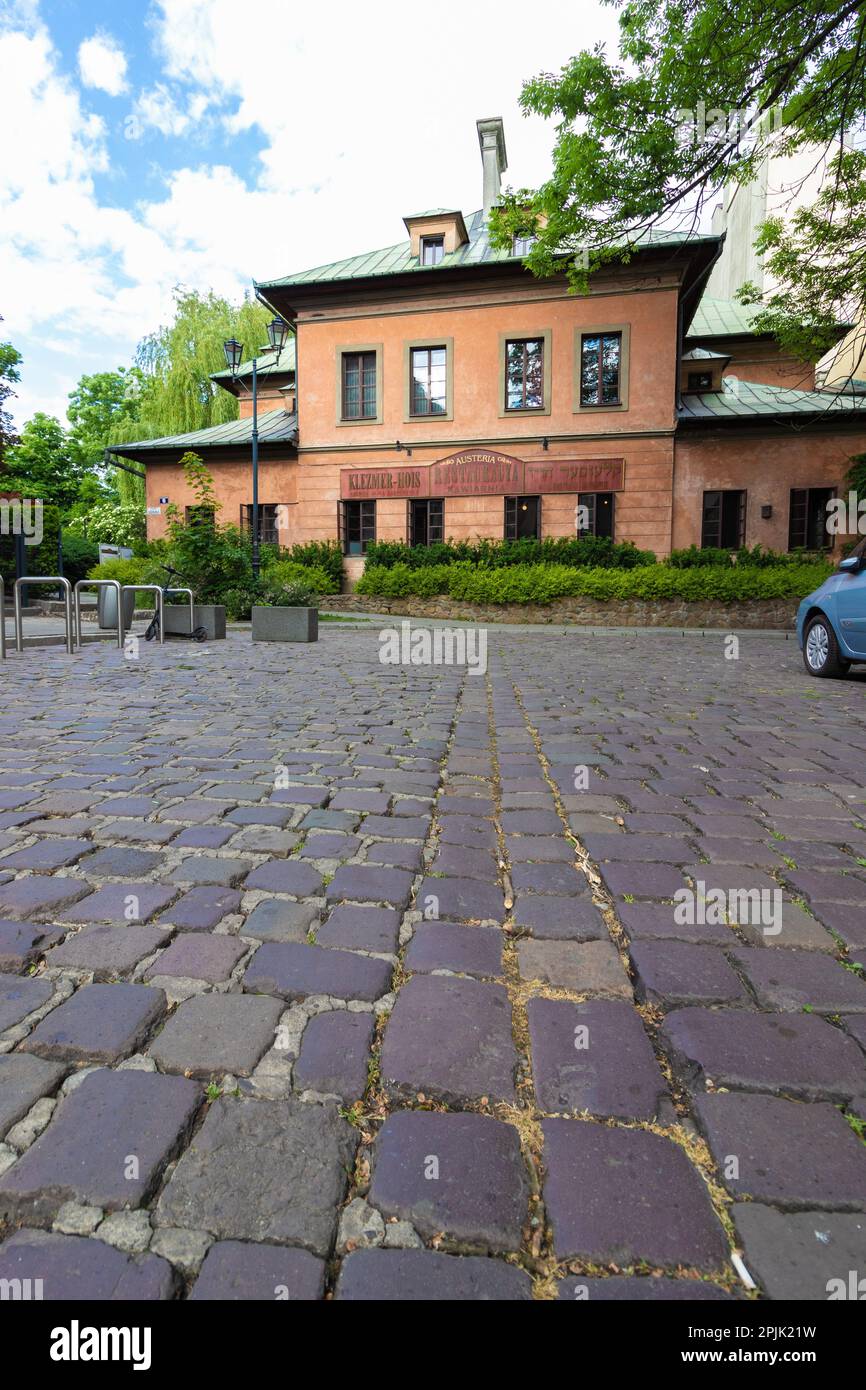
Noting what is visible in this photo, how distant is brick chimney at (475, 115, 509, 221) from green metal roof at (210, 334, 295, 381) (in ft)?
30.0

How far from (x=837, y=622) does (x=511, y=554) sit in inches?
585

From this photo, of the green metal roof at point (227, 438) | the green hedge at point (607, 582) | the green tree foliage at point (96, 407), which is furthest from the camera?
the green tree foliage at point (96, 407)

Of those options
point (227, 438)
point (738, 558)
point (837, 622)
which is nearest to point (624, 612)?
point (738, 558)

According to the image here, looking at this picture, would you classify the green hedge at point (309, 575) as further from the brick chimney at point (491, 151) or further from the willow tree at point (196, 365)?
the brick chimney at point (491, 151)

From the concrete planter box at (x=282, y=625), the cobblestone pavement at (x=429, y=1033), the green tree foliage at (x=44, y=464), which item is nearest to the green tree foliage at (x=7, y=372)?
the green tree foliage at (x=44, y=464)

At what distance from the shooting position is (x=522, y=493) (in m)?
22.9

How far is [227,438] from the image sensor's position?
26.0m

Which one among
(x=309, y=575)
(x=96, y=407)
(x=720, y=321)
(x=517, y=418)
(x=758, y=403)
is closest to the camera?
(x=758, y=403)

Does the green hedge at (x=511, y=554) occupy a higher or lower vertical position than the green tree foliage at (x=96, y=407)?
lower

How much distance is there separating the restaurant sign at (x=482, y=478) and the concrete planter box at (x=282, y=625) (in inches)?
456

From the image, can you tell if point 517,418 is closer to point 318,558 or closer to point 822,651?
point 318,558

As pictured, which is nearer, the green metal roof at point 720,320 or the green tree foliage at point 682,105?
the green tree foliage at point 682,105

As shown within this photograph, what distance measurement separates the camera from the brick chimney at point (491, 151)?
27266 millimetres

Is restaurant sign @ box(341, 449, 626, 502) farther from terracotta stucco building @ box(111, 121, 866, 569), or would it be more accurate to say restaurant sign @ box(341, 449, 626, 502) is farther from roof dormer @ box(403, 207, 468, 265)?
roof dormer @ box(403, 207, 468, 265)
